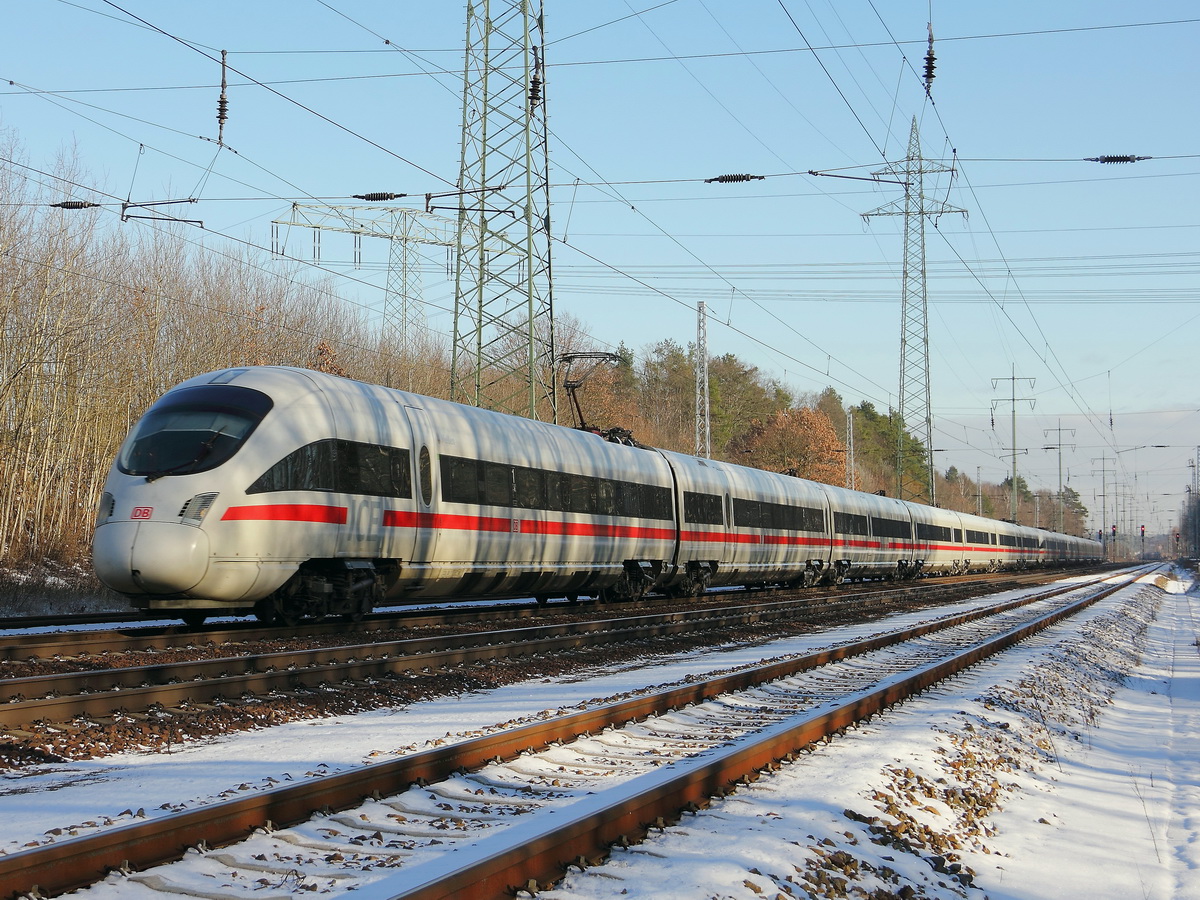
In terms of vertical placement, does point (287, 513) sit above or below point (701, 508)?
below

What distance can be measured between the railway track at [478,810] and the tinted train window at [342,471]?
5682mm

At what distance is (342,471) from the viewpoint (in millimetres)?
13453

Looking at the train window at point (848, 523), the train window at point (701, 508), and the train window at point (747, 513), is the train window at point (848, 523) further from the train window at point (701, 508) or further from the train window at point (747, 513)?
the train window at point (701, 508)

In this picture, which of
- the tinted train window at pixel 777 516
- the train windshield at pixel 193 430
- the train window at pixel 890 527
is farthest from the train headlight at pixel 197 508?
the train window at pixel 890 527

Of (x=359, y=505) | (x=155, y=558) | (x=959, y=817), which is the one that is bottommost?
(x=959, y=817)

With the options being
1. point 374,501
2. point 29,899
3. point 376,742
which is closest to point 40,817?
point 29,899

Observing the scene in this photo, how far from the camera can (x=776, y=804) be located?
604cm

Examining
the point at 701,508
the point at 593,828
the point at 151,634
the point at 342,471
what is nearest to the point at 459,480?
the point at 342,471

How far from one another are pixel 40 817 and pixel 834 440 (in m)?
73.7

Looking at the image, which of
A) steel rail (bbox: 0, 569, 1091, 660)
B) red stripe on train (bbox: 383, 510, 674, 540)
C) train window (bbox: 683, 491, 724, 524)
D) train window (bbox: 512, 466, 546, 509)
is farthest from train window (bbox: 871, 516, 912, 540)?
steel rail (bbox: 0, 569, 1091, 660)

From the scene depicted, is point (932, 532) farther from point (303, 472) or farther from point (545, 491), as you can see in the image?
point (303, 472)

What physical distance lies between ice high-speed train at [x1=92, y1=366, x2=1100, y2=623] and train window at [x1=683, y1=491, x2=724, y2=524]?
97mm

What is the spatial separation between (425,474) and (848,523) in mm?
22872

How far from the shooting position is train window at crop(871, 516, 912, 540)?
126ft
